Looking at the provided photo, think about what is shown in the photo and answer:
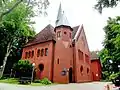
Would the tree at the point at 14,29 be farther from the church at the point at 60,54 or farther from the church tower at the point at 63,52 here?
the church tower at the point at 63,52

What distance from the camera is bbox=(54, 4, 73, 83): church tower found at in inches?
1361

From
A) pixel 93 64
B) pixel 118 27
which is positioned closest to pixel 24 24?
pixel 93 64

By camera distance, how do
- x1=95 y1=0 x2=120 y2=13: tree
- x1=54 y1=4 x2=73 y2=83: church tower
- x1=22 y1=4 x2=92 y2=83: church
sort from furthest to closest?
1. x1=22 y1=4 x2=92 y2=83: church
2. x1=54 y1=4 x2=73 y2=83: church tower
3. x1=95 y1=0 x2=120 y2=13: tree

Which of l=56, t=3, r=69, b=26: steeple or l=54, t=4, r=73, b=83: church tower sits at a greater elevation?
l=56, t=3, r=69, b=26: steeple

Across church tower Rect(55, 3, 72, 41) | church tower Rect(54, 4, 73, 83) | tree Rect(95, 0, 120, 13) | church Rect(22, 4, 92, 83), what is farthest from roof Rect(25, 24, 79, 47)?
tree Rect(95, 0, 120, 13)

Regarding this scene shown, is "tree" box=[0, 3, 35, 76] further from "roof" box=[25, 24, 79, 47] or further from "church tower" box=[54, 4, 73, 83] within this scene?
"church tower" box=[54, 4, 73, 83]

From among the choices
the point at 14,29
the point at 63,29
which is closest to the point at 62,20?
the point at 63,29

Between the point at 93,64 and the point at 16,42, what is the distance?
19450mm

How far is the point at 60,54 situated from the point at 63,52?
623mm

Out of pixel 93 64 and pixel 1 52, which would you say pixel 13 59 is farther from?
pixel 93 64

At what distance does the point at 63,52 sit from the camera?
1379 inches

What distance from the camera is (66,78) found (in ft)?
112

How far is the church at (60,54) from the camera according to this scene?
34.9 metres

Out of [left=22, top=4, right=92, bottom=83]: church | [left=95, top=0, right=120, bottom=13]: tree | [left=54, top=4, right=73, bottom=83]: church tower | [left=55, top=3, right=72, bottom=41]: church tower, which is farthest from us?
[left=55, top=3, right=72, bottom=41]: church tower
